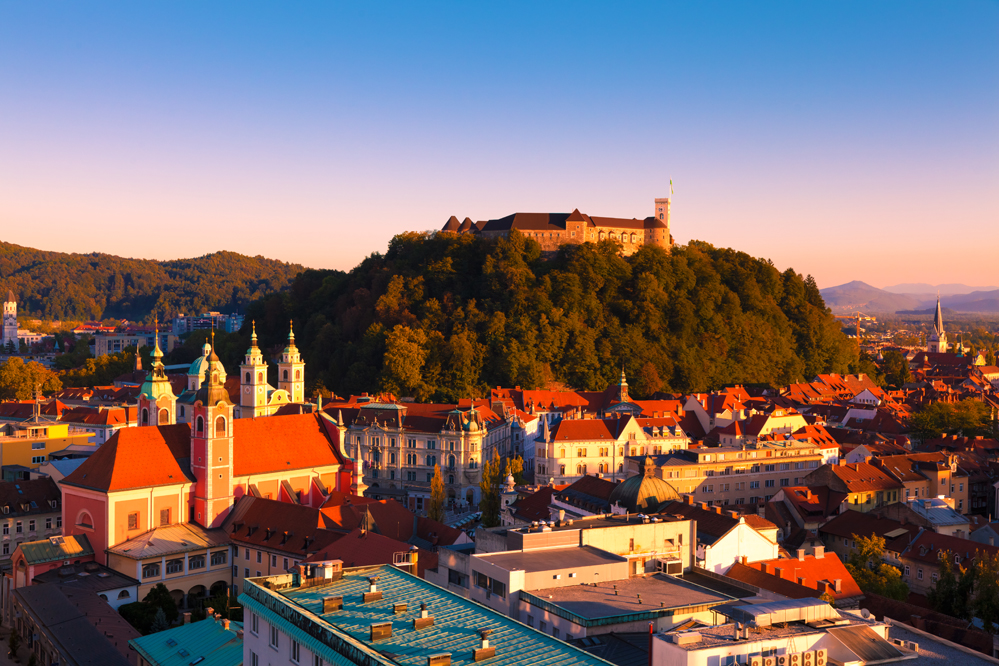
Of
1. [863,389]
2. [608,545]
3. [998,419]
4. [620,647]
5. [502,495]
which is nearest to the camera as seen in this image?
[620,647]

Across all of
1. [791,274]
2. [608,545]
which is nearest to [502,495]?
[608,545]

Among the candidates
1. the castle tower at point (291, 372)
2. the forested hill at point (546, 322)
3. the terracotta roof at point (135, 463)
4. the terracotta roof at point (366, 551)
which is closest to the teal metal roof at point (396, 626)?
the terracotta roof at point (366, 551)

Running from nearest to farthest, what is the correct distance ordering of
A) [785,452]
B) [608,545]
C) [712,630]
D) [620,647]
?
[712,630] → [620,647] → [608,545] → [785,452]

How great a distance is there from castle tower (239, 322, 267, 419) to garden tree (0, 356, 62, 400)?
40.3 m

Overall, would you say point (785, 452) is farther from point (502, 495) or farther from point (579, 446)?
point (502, 495)

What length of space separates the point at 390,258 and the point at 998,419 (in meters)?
61.8

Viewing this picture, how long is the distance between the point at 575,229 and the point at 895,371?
149 feet

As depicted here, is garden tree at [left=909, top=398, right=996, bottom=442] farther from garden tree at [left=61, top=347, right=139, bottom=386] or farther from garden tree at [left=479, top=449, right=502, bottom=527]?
garden tree at [left=61, top=347, right=139, bottom=386]

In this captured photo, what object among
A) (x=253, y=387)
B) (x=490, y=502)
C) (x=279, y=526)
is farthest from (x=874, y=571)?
(x=253, y=387)

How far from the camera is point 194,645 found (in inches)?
1053

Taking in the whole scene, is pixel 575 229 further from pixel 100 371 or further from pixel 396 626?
pixel 396 626

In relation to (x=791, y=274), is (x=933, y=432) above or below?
below

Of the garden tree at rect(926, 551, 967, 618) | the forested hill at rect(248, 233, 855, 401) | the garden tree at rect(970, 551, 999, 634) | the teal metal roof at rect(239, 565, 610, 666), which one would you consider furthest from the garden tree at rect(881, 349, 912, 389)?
the teal metal roof at rect(239, 565, 610, 666)

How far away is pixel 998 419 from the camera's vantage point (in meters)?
88.0
